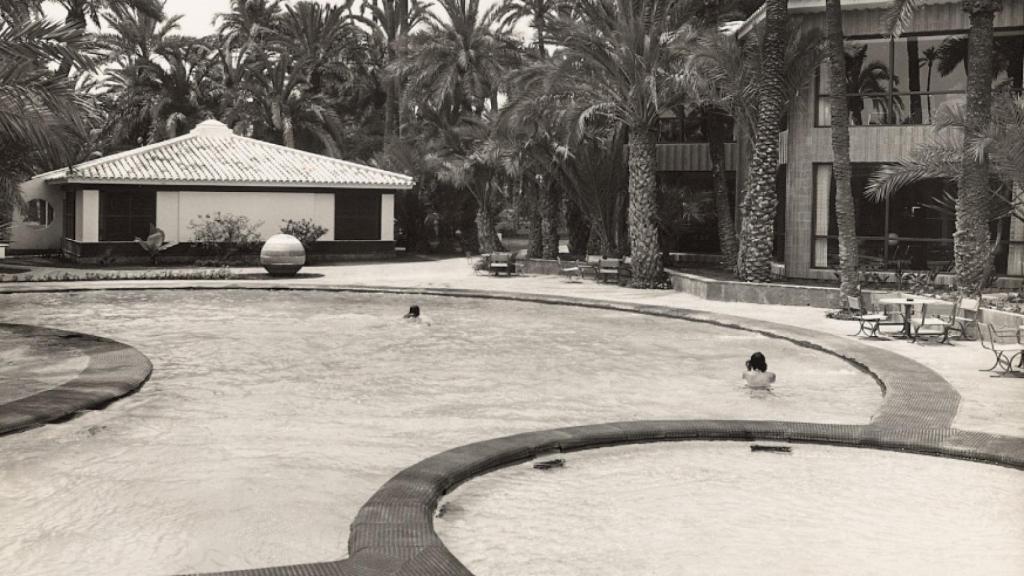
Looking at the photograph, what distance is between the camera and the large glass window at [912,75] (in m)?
25.3

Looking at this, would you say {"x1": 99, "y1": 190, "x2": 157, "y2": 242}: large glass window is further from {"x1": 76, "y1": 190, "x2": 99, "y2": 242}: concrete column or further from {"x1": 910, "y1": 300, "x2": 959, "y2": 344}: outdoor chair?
{"x1": 910, "y1": 300, "x2": 959, "y2": 344}: outdoor chair

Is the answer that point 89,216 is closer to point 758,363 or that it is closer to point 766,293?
point 766,293

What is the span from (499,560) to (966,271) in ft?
54.8

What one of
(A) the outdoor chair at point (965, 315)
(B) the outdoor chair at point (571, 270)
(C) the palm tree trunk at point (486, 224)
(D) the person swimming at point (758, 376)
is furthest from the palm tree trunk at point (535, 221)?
(D) the person swimming at point (758, 376)

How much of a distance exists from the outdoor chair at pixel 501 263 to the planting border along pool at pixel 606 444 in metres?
17.6

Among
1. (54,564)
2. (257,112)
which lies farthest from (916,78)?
(257,112)

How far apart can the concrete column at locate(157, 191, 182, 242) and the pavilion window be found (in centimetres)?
585

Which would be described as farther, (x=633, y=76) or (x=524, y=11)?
Result: (x=524, y=11)

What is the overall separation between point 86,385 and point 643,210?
17.5 metres

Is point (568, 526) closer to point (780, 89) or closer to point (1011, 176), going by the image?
point (1011, 176)

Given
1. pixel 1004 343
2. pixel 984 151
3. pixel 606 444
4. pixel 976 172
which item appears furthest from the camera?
pixel 976 172

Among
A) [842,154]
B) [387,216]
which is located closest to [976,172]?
[842,154]

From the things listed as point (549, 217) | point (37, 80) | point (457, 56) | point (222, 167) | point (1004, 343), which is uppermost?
point (457, 56)

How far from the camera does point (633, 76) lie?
84.8ft
